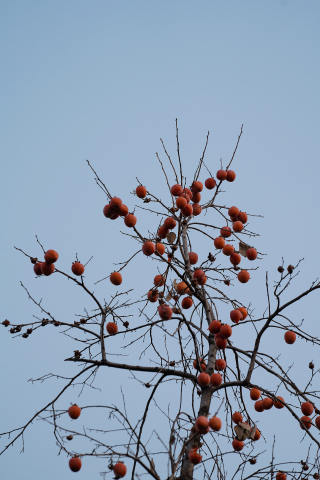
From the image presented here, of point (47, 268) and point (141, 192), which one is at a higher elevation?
point (141, 192)

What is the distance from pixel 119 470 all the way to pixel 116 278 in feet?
5.00

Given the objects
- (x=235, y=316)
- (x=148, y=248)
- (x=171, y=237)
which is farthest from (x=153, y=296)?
(x=235, y=316)

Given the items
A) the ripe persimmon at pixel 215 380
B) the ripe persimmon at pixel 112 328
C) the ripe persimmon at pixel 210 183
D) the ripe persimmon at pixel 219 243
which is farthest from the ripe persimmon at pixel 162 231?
the ripe persimmon at pixel 215 380

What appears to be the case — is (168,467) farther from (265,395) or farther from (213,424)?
(265,395)

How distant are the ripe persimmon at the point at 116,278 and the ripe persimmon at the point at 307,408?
6.06ft

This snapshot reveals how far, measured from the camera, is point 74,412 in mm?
3146

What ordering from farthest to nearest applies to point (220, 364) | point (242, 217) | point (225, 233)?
point (242, 217)
point (225, 233)
point (220, 364)

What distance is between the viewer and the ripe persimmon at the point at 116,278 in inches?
145

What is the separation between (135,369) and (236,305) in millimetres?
1215

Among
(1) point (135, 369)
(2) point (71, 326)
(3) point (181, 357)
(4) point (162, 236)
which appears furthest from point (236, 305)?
(2) point (71, 326)

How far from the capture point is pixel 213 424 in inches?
112

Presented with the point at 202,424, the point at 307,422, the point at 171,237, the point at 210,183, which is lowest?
the point at 202,424

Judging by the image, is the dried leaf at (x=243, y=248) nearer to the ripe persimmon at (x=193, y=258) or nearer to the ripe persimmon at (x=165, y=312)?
the ripe persimmon at (x=193, y=258)

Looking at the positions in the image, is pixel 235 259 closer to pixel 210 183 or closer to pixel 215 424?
pixel 210 183
